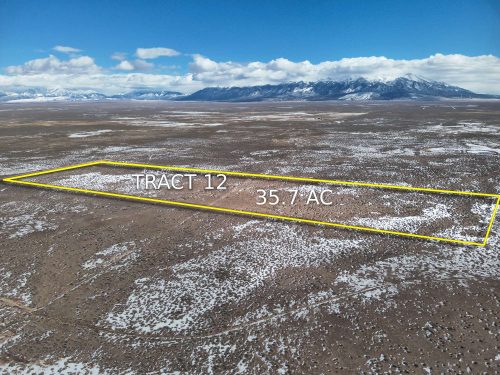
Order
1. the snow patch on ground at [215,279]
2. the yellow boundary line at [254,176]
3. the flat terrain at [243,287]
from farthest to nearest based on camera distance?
the yellow boundary line at [254,176]
the snow patch on ground at [215,279]
the flat terrain at [243,287]

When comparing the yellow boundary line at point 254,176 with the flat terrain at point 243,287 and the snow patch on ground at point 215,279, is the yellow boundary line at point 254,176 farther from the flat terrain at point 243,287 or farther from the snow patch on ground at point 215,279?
the snow patch on ground at point 215,279

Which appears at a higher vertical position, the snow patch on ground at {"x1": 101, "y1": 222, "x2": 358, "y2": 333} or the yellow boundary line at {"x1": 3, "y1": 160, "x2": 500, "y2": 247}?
the yellow boundary line at {"x1": 3, "y1": 160, "x2": 500, "y2": 247}

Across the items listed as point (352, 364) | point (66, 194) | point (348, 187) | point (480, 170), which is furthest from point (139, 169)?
point (480, 170)

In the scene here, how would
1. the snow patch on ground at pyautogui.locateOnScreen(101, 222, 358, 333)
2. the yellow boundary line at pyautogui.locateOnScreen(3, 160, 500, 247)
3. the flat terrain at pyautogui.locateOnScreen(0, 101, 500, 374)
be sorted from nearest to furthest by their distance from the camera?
the flat terrain at pyautogui.locateOnScreen(0, 101, 500, 374) → the snow patch on ground at pyautogui.locateOnScreen(101, 222, 358, 333) → the yellow boundary line at pyautogui.locateOnScreen(3, 160, 500, 247)

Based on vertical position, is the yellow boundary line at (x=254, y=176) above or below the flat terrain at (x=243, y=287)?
above

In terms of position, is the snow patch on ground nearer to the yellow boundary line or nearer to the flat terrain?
the flat terrain

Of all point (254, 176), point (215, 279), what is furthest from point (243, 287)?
point (254, 176)

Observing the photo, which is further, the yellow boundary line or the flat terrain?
the yellow boundary line

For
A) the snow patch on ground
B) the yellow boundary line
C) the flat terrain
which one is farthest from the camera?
the yellow boundary line

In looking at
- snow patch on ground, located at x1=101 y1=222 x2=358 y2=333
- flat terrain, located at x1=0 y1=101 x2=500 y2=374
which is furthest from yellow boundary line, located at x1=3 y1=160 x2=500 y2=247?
snow patch on ground, located at x1=101 y1=222 x2=358 y2=333

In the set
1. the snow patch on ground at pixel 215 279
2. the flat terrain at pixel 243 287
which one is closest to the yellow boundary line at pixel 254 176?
the flat terrain at pixel 243 287

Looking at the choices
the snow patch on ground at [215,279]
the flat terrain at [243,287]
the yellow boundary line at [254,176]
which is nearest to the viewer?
the flat terrain at [243,287]
